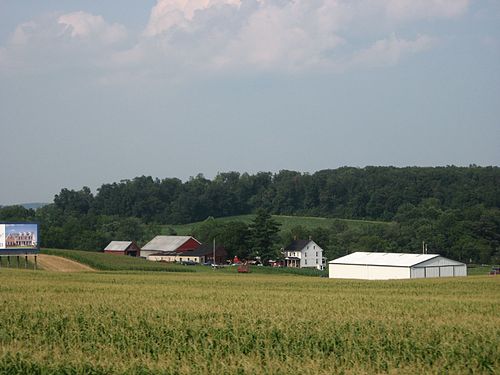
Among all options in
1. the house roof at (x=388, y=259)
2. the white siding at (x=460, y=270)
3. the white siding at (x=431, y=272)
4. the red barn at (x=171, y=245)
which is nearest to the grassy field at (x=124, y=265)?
the house roof at (x=388, y=259)

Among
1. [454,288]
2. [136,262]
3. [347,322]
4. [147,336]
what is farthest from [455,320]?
[136,262]

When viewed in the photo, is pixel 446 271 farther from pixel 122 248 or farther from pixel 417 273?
pixel 122 248

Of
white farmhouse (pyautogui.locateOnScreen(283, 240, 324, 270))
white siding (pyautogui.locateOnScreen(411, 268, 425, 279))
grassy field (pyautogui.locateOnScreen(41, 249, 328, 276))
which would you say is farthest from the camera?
white farmhouse (pyautogui.locateOnScreen(283, 240, 324, 270))

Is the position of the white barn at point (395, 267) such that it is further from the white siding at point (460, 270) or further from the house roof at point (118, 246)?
the house roof at point (118, 246)

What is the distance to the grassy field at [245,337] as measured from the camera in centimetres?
1945

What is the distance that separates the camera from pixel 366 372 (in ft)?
60.5

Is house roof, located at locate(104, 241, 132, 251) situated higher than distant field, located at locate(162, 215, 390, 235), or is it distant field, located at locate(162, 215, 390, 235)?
distant field, located at locate(162, 215, 390, 235)

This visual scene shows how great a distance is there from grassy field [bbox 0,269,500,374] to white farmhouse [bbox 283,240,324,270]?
10292cm

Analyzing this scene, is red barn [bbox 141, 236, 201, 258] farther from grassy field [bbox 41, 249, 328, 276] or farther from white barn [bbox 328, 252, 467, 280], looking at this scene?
white barn [bbox 328, 252, 467, 280]

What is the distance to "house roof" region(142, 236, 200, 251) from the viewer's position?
141m

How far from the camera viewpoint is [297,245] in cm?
14225

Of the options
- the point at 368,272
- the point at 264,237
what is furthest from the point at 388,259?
the point at 264,237

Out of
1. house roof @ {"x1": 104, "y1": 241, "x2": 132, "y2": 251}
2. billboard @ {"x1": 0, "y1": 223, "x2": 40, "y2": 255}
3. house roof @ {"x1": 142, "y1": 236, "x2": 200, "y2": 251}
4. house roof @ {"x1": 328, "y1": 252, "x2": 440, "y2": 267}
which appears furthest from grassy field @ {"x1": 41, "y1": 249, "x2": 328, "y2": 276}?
house roof @ {"x1": 142, "y1": 236, "x2": 200, "y2": 251}

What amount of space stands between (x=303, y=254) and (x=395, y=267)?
6000 centimetres
